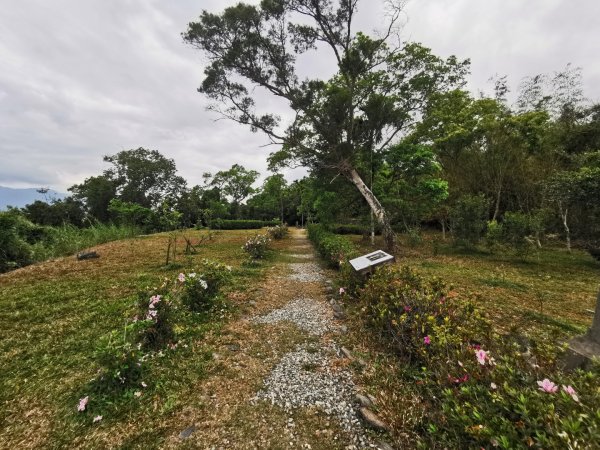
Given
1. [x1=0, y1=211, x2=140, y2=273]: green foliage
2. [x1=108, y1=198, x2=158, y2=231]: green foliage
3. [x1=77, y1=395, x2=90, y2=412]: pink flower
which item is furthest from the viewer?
[x1=108, y1=198, x2=158, y2=231]: green foliage

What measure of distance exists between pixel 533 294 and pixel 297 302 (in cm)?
522

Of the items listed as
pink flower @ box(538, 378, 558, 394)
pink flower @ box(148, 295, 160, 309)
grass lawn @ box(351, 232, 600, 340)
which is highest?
pink flower @ box(538, 378, 558, 394)

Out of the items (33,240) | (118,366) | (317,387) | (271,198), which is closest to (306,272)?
(317,387)

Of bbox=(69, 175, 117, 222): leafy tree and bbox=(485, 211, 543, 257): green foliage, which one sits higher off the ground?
bbox=(69, 175, 117, 222): leafy tree

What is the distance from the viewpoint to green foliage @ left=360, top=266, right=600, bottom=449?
48.6 inches

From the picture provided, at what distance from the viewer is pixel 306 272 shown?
7984 millimetres

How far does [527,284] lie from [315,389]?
6693 mm

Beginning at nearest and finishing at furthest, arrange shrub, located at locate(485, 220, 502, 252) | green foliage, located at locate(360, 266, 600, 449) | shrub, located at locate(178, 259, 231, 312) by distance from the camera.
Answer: green foliage, located at locate(360, 266, 600, 449) → shrub, located at locate(178, 259, 231, 312) → shrub, located at locate(485, 220, 502, 252)

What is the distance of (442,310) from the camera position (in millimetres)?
2799

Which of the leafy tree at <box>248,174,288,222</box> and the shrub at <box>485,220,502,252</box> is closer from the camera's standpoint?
the shrub at <box>485,220,502,252</box>

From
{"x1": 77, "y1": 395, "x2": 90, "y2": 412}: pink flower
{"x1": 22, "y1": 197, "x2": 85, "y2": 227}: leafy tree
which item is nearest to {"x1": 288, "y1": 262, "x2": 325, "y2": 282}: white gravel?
{"x1": 77, "y1": 395, "x2": 90, "y2": 412}: pink flower

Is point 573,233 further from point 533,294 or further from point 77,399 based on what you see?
point 77,399

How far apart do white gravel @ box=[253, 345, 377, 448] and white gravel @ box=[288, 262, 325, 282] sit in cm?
391

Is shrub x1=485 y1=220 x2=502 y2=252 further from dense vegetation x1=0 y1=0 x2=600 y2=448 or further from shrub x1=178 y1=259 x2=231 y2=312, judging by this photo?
shrub x1=178 y1=259 x2=231 y2=312
